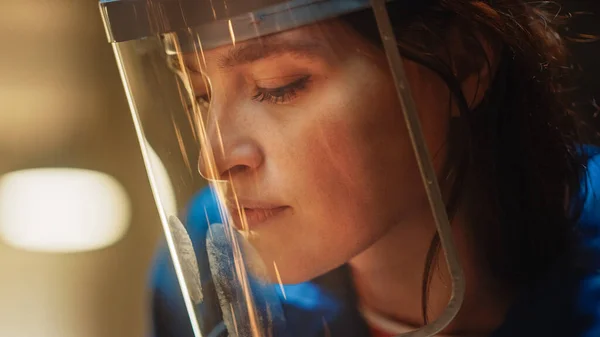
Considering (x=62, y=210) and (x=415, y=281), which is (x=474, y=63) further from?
(x=62, y=210)

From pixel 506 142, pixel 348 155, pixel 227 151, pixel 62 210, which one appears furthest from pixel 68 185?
pixel 506 142

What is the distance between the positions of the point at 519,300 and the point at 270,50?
329 mm

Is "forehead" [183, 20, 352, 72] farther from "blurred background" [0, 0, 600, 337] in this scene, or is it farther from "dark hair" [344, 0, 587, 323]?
"blurred background" [0, 0, 600, 337]

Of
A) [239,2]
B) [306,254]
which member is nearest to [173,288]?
[306,254]

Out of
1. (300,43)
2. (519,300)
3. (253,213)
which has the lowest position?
(519,300)

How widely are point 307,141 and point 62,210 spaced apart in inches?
16.8

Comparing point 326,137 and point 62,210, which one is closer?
point 326,137

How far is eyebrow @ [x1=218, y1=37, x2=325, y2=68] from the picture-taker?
2.00ft

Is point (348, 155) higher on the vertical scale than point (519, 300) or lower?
higher

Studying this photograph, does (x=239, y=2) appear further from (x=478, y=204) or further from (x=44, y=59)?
(x=44, y=59)

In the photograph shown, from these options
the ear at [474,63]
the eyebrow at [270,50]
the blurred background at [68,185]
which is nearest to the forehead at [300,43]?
the eyebrow at [270,50]

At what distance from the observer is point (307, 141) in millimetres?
604

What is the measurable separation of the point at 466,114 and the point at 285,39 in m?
0.18

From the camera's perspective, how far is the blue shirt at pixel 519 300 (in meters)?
0.63
